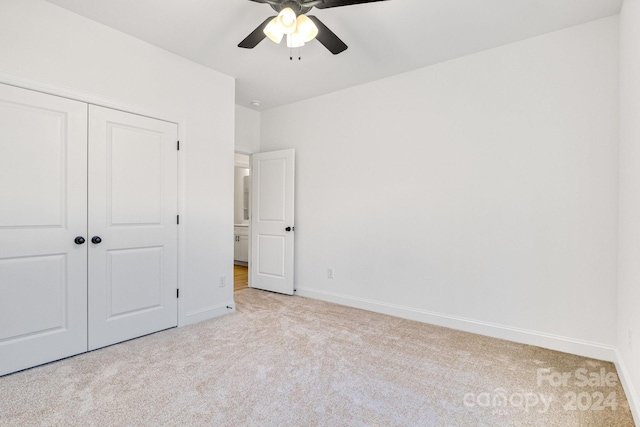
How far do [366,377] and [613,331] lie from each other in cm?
203

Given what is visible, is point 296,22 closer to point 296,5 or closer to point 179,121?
point 296,5

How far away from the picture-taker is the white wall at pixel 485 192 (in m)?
2.62

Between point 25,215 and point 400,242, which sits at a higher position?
point 25,215

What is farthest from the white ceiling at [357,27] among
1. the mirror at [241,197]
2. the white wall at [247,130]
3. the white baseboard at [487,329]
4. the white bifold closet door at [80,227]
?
the mirror at [241,197]

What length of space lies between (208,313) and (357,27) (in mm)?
3184

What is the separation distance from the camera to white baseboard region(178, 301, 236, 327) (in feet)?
10.9

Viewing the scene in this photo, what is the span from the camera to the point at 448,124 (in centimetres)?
332

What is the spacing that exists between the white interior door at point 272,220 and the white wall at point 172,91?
972 mm

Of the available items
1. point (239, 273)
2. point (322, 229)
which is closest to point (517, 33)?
point (322, 229)

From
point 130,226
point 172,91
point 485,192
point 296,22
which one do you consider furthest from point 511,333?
point 172,91

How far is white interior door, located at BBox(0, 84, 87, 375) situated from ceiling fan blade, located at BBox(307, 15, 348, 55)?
6.57 feet

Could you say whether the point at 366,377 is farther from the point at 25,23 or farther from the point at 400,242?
the point at 25,23

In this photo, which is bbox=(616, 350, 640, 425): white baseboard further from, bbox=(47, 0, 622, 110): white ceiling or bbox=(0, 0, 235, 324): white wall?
bbox=(0, 0, 235, 324): white wall

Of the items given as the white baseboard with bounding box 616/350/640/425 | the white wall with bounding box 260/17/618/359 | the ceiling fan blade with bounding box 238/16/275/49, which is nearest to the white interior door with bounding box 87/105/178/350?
the ceiling fan blade with bounding box 238/16/275/49
